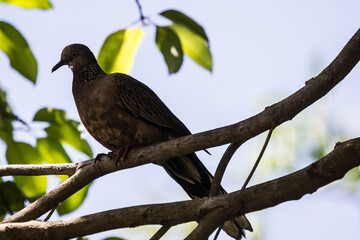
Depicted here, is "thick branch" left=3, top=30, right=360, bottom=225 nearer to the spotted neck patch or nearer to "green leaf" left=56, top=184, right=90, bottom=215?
"green leaf" left=56, top=184, right=90, bottom=215

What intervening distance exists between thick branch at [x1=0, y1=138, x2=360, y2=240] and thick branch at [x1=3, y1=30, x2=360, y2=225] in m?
0.28

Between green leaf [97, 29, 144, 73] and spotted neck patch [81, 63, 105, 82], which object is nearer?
green leaf [97, 29, 144, 73]

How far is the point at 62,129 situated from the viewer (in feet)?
9.95

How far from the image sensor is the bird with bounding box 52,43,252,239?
142 inches

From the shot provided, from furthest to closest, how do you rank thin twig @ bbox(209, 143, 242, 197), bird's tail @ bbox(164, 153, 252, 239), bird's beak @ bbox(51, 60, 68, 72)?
bird's beak @ bbox(51, 60, 68, 72), bird's tail @ bbox(164, 153, 252, 239), thin twig @ bbox(209, 143, 242, 197)

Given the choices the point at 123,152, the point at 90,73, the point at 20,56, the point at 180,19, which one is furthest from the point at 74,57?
the point at 180,19

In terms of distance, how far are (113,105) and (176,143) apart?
3.88ft

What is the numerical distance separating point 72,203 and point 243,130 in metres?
1.14

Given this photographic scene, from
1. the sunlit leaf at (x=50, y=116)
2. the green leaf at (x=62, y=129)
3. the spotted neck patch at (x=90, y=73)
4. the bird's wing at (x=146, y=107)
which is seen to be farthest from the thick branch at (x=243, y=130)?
the spotted neck patch at (x=90, y=73)

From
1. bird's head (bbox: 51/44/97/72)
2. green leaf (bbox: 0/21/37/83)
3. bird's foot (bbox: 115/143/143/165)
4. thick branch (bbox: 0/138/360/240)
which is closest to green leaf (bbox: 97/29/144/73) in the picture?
green leaf (bbox: 0/21/37/83)

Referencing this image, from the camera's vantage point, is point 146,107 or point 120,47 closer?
point 120,47

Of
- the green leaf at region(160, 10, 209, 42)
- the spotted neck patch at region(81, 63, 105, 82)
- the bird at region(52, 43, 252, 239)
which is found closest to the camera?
the green leaf at region(160, 10, 209, 42)

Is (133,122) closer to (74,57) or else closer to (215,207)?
(74,57)

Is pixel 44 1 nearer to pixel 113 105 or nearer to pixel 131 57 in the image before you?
pixel 131 57
